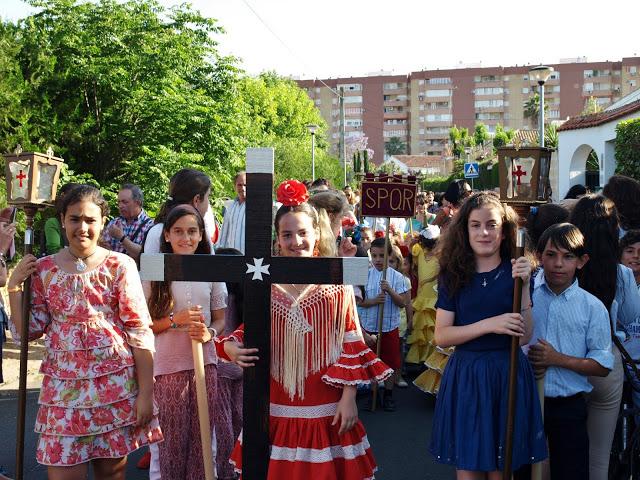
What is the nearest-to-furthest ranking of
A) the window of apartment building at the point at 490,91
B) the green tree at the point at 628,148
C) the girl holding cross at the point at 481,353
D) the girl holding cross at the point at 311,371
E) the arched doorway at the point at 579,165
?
1. the girl holding cross at the point at 311,371
2. the girl holding cross at the point at 481,353
3. the green tree at the point at 628,148
4. the arched doorway at the point at 579,165
5. the window of apartment building at the point at 490,91

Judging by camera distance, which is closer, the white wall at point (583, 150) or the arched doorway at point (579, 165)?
the white wall at point (583, 150)

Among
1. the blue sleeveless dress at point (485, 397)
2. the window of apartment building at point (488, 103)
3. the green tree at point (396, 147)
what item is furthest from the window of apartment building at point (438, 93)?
the blue sleeveless dress at point (485, 397)

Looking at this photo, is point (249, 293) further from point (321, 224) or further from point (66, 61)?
point (66, 61)

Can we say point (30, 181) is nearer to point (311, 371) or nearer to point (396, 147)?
point (311, 371)

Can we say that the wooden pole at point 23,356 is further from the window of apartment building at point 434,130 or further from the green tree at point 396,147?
the green tree at point 396,147

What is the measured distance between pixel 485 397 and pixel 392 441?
310cm

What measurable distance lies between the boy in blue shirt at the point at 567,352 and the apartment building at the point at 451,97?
107320 millimetres

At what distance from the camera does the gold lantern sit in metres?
4.61

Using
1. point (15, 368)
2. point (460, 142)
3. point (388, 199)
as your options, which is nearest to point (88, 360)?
point (388, 199)

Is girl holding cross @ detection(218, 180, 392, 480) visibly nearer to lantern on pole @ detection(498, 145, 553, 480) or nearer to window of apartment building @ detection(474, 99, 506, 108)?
lantern on pole @ detection(498, 145, 553, 480)

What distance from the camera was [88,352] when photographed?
3859 mm

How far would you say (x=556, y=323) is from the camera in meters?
4.16

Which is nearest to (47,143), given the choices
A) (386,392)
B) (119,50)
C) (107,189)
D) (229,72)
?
(107,189)

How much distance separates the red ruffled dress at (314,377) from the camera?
3689mm
